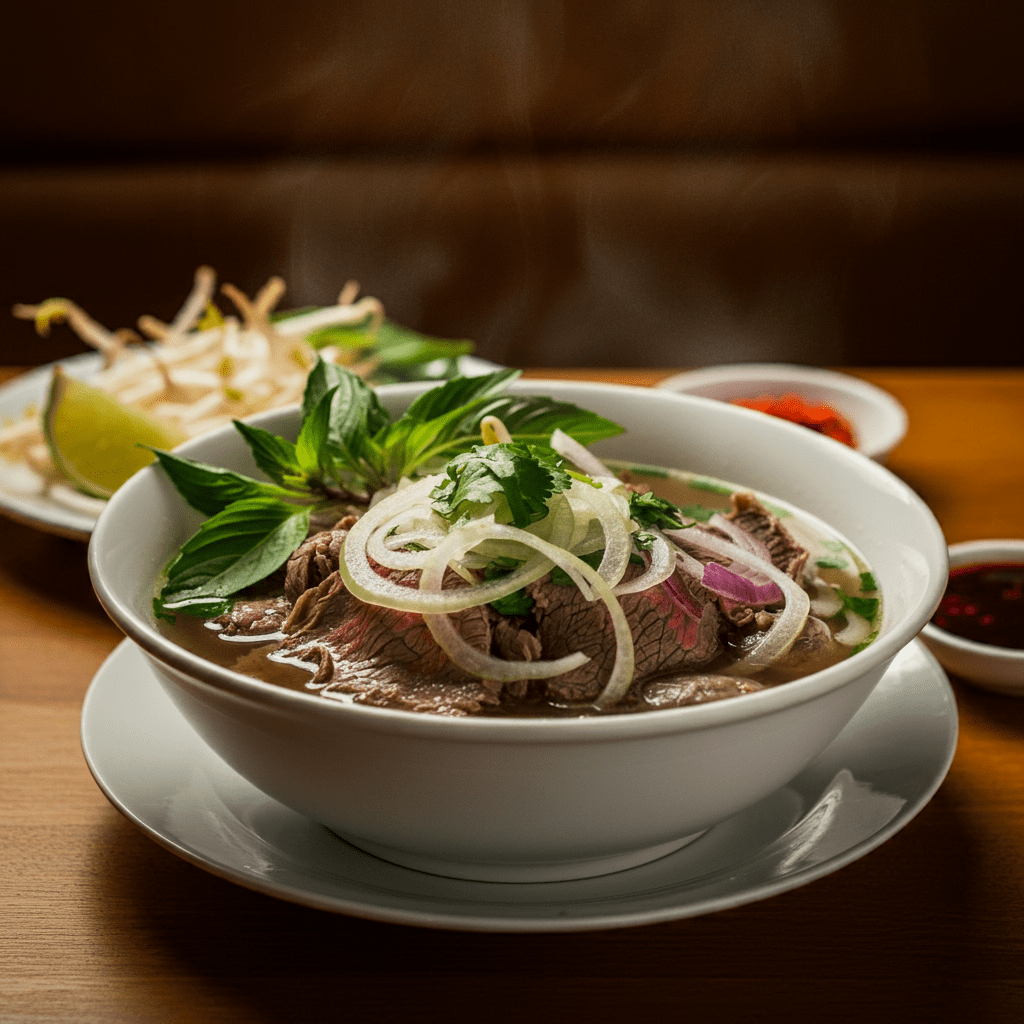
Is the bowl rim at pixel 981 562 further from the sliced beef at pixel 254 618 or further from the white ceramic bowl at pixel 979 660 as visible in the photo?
the sliced beef at pixel 254 618

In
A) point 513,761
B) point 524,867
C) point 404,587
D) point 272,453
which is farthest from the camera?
point 272,453

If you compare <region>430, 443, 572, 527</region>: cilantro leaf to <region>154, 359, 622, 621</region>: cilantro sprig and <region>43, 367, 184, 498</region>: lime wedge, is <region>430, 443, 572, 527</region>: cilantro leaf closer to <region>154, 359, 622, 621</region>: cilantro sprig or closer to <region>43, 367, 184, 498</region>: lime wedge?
<region>154, 359, 622, 621</region>: cilantro sprig

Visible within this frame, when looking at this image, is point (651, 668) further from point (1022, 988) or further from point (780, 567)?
point (1022, 988)

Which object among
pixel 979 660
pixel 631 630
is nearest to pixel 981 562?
pixel 979 660

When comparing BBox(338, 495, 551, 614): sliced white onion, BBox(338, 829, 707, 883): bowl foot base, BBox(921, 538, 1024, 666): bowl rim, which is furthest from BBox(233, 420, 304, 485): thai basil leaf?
BBox(921, 538, 1024, 666): bowl rim

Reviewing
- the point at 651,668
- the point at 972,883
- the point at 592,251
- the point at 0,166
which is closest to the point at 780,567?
the point at 651,668

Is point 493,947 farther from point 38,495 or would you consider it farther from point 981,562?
point 38,495
